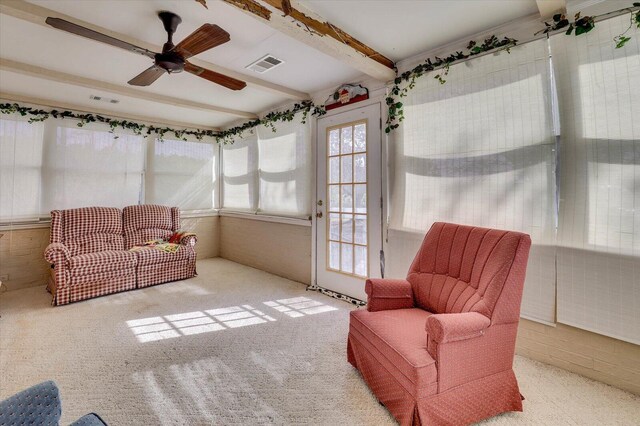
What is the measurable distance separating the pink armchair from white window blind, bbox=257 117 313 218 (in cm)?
224

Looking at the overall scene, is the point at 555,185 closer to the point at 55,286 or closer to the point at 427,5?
the point at 427,5

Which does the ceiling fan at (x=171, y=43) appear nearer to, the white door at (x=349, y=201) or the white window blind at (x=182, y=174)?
the white door at (x=349, y=201)

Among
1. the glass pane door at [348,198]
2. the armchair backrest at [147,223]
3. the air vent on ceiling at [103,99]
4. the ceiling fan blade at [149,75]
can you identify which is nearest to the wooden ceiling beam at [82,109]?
the air vent on ceiling at [103,99]

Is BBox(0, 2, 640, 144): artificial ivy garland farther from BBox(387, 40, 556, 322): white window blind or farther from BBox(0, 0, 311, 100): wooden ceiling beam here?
BBox(0, 0, 311, 100): wooden ceiling beam

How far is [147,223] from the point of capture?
15.0ft

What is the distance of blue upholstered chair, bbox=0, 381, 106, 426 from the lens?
29.7 inches

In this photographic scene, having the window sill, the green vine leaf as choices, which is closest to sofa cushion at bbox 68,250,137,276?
the window sill

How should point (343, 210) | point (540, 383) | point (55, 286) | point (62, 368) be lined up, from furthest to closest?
point (343, 210)
point (55, 286)
point (62, 368)
point (540, 383)

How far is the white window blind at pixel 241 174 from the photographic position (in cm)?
507

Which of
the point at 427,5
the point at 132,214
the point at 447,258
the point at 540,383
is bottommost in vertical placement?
the point at 540,383

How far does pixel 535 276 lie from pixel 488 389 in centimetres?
102

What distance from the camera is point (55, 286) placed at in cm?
332

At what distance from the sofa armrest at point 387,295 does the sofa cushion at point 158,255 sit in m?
3.18

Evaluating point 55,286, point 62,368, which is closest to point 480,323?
point 62,368
